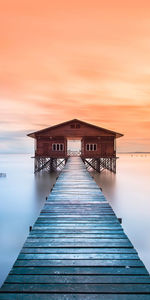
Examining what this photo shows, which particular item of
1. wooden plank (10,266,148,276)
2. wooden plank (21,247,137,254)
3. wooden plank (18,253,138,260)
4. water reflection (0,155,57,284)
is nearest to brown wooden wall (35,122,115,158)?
water reflection (0,155,57,284)

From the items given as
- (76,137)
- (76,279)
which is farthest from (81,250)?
(76,137)

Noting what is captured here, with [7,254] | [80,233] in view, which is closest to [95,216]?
[80,233]

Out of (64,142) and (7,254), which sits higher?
(64,142)

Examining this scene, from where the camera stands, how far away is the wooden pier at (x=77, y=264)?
9.21 feet

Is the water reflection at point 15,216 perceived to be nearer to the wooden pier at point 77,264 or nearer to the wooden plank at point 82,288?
the wooden pier at point 77,264

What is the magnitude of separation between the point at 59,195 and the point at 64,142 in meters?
21.0

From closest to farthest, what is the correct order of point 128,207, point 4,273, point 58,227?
point 58,227 → point 4,273 → point 128,207

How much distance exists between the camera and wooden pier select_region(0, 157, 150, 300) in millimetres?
2809

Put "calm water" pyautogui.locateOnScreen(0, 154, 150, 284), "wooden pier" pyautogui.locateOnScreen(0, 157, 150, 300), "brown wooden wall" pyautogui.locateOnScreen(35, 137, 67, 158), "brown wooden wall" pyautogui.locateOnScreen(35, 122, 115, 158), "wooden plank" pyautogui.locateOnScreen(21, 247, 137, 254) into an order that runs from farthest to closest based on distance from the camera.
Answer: "brown wooden wall" pyautogui.locateOnScreen(35, 137, 67, 158) < "brown wooden wall" pyautogui.locateOnScreen(35, 122, 115, 158) < "calm water" pyautogui.locateOnScreen(0, 154, 150, 284) < "wooden plank" pyautogui.locateOnScreen(21, 247, 137, 254) < "wooden pier" pyautogui.locateOnScreen(0, 157, 150, 300)

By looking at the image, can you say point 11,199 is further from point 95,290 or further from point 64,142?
point 95,290

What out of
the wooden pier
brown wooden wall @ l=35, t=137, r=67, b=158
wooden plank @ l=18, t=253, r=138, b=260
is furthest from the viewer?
brown wooden wall @ l=35, t=137, r=67, b=158

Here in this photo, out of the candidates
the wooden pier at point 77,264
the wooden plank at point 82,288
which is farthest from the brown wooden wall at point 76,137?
the wooden plank at point 82,288

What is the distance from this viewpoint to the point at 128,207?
15.2 metres

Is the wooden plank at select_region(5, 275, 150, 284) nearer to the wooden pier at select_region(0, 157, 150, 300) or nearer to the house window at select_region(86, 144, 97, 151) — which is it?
the wooden pier at select_region(0, 157, 150, 300)
